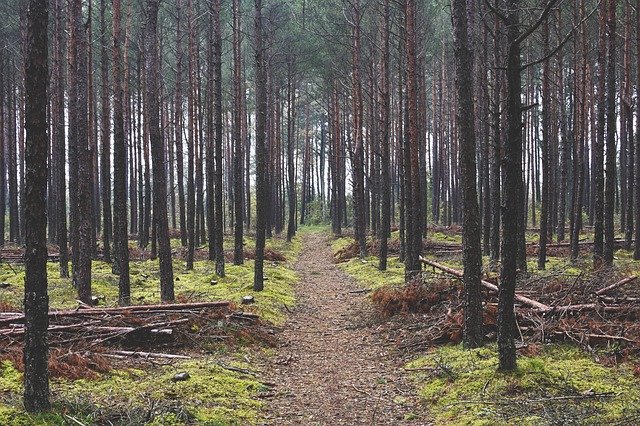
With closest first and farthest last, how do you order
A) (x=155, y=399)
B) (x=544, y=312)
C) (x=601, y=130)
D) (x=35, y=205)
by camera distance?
(x=35, y=205) → (x=155, y=399) → (x=544, y=312) → (x=601, y=130)

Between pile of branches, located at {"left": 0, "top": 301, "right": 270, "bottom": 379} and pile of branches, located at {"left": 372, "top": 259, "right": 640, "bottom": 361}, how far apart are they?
289 centimetres

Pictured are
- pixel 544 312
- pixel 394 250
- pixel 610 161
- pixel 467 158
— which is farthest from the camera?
pixel 394 250

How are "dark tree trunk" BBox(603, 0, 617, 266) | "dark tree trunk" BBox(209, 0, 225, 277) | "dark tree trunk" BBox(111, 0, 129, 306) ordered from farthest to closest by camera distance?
"dark tree trunk" BBox(209, 0, 225, 277), "dark tree trunk" BBox(603, 0, 617, 266), "dark tree trunk" BBox(111, 0, 129, 306)

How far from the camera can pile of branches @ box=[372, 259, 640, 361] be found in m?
7.99

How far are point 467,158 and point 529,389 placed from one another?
323 centimetres

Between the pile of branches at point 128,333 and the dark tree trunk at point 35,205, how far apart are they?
6.38 feet

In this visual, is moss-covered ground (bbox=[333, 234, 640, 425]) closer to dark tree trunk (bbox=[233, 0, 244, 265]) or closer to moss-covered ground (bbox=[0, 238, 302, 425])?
moss-covered ground (bbox=[0, 238, 302, 425])

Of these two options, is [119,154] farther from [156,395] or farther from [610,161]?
[610,161]

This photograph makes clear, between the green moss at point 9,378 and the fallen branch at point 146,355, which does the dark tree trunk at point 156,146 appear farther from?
the green moss at point 9,378

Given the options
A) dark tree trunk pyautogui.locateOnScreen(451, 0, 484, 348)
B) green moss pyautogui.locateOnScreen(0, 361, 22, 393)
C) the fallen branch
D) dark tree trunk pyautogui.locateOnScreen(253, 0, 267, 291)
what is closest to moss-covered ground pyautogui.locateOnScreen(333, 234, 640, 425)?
dark tree trunk pyautogui.locateOnScreen(451, 0, 484, 348)

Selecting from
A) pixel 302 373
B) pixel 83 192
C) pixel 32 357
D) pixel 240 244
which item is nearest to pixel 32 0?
pixel 32 357

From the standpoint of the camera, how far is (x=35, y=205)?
197 inches

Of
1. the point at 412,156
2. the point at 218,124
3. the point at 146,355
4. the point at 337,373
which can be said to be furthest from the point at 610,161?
the point at 146,355

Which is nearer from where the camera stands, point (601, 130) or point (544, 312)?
point (544, 312)
